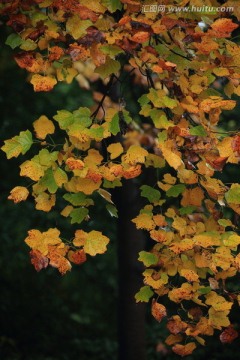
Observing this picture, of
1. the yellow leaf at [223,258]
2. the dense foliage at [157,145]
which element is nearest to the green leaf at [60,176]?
the dense foliage at [157,145]

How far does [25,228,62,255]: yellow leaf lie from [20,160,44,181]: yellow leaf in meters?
0.27

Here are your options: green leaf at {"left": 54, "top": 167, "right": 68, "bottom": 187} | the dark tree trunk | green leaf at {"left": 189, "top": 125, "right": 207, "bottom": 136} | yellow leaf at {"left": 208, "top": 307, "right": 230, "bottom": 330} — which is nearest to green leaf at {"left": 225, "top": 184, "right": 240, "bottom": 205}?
green leaf at {"left": 189, "top": 125, "right": 207, "bottom": 136}

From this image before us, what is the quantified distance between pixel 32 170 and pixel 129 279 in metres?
3.71

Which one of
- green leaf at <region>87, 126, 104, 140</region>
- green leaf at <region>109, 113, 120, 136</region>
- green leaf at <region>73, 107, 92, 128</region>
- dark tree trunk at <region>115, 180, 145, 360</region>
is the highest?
green leaf at <region>73, 107, 92, 128</region>

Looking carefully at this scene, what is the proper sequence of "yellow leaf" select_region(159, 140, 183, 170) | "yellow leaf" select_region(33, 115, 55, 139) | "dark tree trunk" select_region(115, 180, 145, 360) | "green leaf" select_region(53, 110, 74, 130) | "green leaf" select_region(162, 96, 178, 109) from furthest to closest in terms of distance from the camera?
"dark tree trunk" select_region(115, 180, 145, 360) → "yellow leaf" select_region(33, 115, 55, 139) → "green leaf" select_region(162, 96, 178, 109) → "green leaf" select_region(53, 110, 74, 130) → "yellow leaf" select_region(159, 140, 183, 170)

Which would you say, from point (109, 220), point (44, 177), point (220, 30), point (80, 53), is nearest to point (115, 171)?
point (44, 177)

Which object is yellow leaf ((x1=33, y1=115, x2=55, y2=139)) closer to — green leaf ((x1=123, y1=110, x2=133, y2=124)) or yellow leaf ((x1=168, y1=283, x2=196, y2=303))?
green leaf ((x1=123, y1=110, x2=133, y2=124))

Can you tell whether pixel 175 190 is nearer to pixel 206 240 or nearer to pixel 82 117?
pixel 206 240

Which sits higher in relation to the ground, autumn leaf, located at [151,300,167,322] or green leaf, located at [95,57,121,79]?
green leaf, located at [95,57,121,79]

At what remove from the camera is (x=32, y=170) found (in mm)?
2730

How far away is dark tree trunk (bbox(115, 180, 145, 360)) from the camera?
6180mm

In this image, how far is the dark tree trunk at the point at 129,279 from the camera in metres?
6.18

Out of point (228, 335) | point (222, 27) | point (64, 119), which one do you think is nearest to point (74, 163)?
point (64, 119)

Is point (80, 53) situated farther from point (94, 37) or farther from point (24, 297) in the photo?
point (24, 297)
